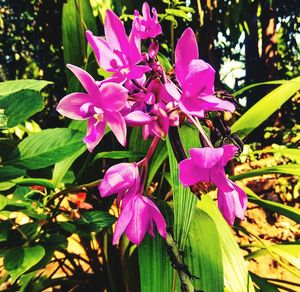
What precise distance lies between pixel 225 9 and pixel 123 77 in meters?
2.40

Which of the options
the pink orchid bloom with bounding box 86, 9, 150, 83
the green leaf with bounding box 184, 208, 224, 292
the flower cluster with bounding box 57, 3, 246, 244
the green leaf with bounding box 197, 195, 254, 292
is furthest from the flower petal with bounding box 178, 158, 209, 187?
the green leaf with bounding box 197, 195, 254, 292

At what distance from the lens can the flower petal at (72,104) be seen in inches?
14.2

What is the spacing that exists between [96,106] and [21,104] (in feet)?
1.25

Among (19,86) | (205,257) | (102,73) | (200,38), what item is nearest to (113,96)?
(205,257)

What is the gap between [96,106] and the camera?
0.35m

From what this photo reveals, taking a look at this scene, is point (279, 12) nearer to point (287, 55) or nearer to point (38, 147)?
point (287, 55)

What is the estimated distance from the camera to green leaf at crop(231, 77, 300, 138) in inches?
40.7

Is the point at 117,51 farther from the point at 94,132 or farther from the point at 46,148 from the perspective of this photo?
the point at 46,148

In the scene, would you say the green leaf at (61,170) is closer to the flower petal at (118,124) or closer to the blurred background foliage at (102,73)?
the blurred background foliage at (102,73)

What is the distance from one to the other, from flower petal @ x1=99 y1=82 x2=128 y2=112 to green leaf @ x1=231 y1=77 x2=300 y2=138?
77 cm

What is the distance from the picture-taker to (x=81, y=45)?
1.18m

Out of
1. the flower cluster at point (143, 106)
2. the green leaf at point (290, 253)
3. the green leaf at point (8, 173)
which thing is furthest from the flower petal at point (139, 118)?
the green leaf at point (290, 253)

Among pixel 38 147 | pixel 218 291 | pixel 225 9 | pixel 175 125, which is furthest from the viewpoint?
pixel 225 9

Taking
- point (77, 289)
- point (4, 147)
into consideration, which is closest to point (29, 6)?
point (4, 147)
